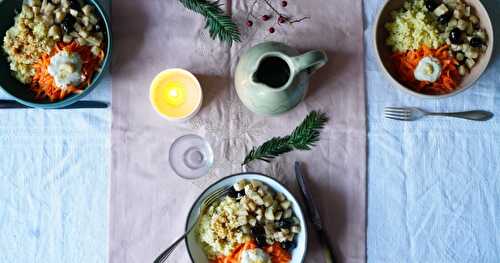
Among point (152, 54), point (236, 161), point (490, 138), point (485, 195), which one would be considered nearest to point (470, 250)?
point (485, 195)

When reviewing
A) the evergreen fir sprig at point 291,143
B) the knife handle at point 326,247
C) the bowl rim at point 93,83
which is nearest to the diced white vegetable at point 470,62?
the evergreen fir sprig at point 291,143

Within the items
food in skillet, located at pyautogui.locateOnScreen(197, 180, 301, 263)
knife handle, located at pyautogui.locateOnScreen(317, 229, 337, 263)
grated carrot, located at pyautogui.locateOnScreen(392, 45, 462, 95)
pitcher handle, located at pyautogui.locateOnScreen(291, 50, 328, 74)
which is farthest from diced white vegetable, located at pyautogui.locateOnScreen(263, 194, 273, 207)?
grated carrot, located at pyautogui.locateOnScreen(392, 45, 462, 95)

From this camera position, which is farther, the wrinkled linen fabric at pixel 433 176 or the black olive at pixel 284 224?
the wrinkled linen fabric at pixel 433 176

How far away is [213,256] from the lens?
3.08 ft

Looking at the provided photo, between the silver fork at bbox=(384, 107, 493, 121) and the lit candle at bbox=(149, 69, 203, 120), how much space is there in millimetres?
371

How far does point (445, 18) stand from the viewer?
3.17 feet

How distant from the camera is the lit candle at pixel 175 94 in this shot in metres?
0.98

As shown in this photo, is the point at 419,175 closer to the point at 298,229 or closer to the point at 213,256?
the point at 298,229

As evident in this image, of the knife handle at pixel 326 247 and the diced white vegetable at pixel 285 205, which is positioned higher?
the diced white vegetable at pixel 285 205

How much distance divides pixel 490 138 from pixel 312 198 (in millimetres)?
377

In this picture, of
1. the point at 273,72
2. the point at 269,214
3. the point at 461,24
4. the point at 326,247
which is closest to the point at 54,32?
the point at 273,72

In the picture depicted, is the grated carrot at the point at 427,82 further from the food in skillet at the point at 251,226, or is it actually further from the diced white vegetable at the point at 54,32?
the diced white vegetable at the point at 54,32

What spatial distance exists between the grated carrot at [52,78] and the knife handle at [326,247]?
51 cm

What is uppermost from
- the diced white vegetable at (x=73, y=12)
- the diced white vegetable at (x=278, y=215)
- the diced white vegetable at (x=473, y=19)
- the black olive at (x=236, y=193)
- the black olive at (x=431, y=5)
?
the black olive at (x=431, y=5)
